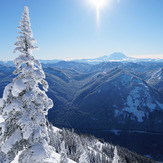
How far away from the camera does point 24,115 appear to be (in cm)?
1255

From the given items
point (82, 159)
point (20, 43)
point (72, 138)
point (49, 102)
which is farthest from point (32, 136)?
point (72, 138)

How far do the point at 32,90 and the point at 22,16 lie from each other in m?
8.06

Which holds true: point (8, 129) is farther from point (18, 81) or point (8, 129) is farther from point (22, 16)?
point (22, 16)

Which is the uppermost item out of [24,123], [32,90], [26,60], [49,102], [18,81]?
[26,60]

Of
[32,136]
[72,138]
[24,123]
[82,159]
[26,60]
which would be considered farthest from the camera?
[72,138]

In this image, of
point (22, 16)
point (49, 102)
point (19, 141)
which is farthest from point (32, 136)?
point (22, 16)

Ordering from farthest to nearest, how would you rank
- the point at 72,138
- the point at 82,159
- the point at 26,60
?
the point at 72,138, the point at 82,159, the point at 26,60

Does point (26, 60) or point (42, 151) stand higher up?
point (26, 60)

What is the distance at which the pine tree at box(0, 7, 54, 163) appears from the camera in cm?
1230

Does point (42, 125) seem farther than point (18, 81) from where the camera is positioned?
Yes

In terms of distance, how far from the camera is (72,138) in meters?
108

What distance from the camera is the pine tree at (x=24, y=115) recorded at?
1230 centimetres

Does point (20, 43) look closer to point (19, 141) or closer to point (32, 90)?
point (32, 90)

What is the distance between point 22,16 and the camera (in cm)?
1423
